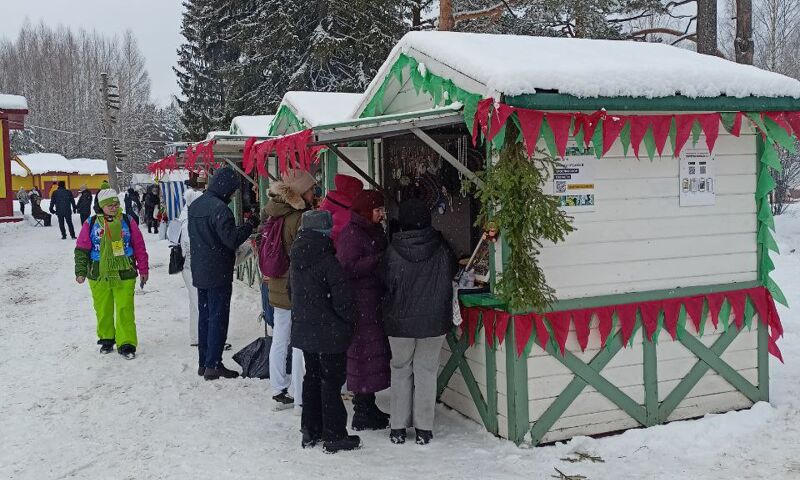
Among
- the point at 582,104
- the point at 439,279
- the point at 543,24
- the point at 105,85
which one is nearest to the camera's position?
the point at 582,104

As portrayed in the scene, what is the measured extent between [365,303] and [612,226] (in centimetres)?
182

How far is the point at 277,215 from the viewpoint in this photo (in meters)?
5.79

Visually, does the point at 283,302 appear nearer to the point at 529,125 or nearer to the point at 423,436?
the point at 423,436

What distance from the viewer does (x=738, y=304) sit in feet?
17.3

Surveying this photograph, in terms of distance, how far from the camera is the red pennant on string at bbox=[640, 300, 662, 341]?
4945mm

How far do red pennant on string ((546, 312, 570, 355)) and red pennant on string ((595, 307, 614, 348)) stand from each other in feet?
0.93

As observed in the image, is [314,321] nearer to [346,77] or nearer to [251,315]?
[251,315]

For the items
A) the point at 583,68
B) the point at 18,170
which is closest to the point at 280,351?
the point at 583,68

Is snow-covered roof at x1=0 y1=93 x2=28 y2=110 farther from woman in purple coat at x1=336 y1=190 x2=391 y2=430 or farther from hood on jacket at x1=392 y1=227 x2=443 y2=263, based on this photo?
hood on jacket at x1=392 y1=227 x2=443 y2=263

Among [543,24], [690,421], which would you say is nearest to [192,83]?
[543,24]

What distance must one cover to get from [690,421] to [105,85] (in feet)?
105

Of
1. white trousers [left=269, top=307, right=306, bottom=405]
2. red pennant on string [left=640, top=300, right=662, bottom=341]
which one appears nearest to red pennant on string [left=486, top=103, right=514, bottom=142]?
red pennant on string [left=640, top=300, right=662, bottom=341]

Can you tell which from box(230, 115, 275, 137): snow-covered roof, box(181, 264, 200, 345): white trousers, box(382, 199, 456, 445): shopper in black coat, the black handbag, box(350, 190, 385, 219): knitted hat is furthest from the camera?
box(230, 115, 275, 137): snow-covered roof

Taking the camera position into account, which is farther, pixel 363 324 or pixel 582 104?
pixel 363 324
